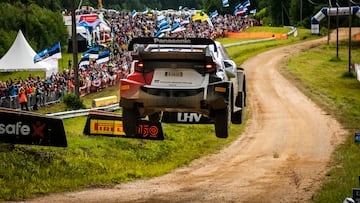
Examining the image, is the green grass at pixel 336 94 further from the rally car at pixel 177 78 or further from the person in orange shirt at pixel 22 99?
the person in orange shirt at pixel 22 99

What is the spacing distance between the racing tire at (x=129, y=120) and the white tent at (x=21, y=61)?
23450mm

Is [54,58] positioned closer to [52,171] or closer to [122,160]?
[122,160]

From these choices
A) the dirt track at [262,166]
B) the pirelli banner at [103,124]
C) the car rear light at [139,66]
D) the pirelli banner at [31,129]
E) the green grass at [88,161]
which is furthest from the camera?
the pirelli banner at [103,124]

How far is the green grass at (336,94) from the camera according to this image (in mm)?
19234

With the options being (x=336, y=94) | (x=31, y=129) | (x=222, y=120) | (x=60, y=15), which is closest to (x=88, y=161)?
(x=31, y=129)

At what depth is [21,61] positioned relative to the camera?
120ft

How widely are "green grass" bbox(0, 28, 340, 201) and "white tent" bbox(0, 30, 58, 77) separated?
5.94m

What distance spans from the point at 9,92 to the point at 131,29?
41840 mm

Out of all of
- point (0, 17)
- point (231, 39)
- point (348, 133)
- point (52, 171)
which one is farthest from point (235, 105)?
point (231, 39)

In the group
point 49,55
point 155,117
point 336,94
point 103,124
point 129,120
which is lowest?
point 336,94

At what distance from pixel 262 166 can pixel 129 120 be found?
12903 mm

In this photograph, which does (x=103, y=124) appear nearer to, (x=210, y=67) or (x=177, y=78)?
(x=177, y=78)

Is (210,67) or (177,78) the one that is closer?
(210,67)

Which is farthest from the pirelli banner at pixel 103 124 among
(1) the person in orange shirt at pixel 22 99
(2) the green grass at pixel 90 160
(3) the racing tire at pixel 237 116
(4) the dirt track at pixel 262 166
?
(1) the person in orange shirt at pixel 22 99
